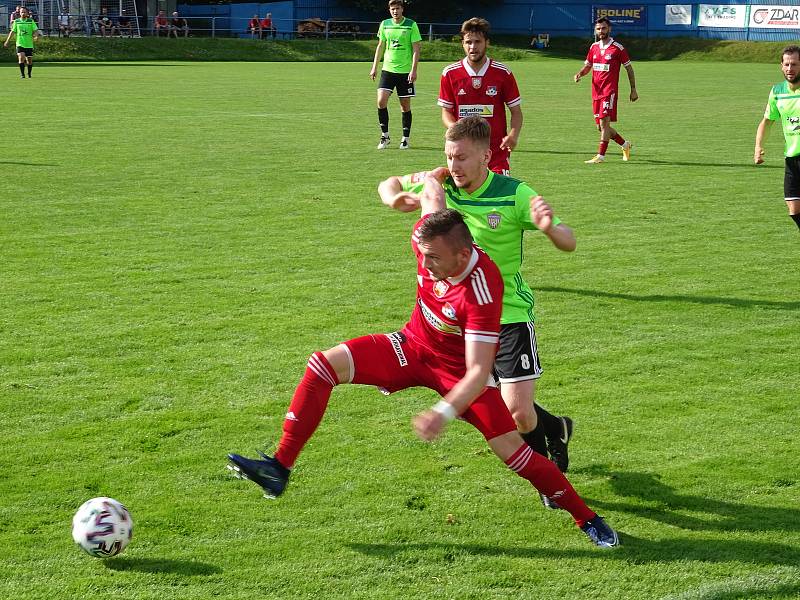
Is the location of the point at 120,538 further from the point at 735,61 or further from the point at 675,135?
the point at 735,61

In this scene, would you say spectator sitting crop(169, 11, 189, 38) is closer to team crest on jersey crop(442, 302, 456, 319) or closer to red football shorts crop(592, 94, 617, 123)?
red football shorts crop(592, 94, 617, 123)

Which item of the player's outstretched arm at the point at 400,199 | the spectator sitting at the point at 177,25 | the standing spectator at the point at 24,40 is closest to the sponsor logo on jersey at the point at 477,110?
the player's outstretched arm at the point at 400,199

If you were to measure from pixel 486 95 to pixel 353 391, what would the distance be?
456 centimetres

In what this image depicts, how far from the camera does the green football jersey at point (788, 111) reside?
396 inches

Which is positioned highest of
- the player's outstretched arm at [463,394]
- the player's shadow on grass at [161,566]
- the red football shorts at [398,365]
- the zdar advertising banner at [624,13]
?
the zdar advertising banner at [624,13]

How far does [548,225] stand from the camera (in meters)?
4.61

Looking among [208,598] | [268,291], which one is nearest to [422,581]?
[208,598]

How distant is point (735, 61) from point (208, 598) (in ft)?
182

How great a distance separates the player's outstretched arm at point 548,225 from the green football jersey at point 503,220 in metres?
0.65

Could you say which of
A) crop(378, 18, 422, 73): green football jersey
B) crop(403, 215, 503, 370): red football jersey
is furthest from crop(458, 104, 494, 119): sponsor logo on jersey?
crop(378, 18, 422, 73): green football jersey

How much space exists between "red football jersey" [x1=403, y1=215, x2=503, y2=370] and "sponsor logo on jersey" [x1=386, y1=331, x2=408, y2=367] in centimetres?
4

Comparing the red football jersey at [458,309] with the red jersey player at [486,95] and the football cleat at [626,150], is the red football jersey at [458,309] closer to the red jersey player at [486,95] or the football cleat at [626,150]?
the red jersey player at [486,95]

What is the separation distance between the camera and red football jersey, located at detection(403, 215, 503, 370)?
4.39 meters

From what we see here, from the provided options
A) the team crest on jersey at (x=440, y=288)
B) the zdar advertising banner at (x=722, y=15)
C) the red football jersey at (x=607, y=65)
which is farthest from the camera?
the zdar advertising banner at (x=722, y=15)
